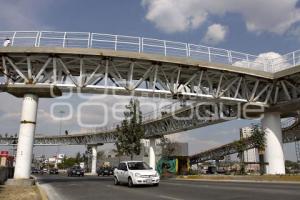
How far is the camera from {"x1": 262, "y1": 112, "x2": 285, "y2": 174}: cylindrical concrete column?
3722 cm

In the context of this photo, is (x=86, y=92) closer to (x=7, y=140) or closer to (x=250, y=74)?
(x=250, y=74)

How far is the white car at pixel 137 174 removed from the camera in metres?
21.3

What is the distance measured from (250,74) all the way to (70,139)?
77198 millimetres

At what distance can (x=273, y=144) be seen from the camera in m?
37.7

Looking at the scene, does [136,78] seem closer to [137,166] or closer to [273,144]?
[137,166]

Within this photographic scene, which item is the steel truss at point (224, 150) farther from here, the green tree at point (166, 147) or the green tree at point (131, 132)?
the green tree at point (131, 132)

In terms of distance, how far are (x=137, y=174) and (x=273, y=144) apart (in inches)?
829

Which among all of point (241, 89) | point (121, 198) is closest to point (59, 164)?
point (241, 89)

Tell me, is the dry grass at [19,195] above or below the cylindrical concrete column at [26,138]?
Answer: below

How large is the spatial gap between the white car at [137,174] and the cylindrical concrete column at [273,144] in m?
19.6

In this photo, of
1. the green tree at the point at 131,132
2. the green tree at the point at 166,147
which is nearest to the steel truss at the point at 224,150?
the green tree at the point at 166,147

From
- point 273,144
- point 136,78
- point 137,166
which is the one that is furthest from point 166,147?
point 137,166

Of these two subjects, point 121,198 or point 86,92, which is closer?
point 121,198

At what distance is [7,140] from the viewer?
386 feet
